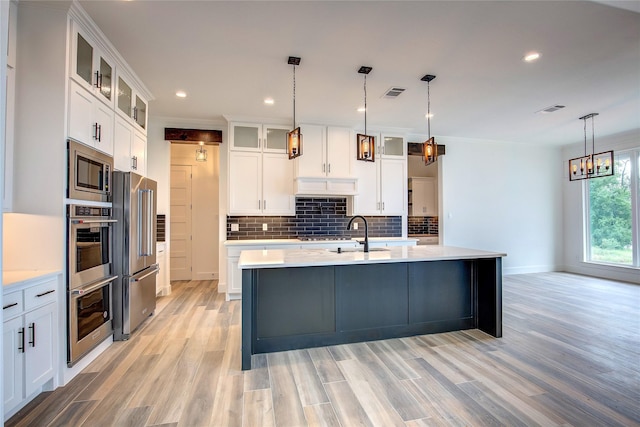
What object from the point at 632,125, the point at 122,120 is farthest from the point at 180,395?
the point at 632,125

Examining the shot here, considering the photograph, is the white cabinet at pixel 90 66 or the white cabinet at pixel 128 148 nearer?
the white cabinet at pixel 90 66

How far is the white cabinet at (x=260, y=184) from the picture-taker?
16.1 ft

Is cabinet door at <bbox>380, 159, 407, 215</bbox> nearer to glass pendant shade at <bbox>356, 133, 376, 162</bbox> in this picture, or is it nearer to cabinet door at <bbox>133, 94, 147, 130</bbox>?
glass pendant shade at <bbox>356, 133, 376, 162</bbox>

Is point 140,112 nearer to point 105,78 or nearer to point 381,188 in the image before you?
point 105,78

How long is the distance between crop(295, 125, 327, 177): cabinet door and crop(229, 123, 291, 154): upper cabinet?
34 centimetres

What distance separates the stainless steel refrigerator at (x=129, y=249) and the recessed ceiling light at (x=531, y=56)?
4.05m

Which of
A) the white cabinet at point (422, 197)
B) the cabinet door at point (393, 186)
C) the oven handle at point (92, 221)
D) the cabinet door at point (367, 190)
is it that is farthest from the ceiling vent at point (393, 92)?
the white cabinet at point (422, 197)

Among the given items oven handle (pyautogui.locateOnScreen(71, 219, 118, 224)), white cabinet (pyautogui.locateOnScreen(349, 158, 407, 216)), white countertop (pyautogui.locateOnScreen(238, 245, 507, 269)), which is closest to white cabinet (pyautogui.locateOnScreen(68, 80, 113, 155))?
oven handle (pyautogui.locateOnScreen(71, 219, 118, 224))

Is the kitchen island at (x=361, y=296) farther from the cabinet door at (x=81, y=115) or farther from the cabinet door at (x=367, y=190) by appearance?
the cabinet door at (x=367, y=190)

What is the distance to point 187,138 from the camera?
5031mm

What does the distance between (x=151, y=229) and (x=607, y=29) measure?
481 centimetres

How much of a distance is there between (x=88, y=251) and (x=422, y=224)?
22.3 feet

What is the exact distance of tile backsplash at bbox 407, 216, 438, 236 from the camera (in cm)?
766

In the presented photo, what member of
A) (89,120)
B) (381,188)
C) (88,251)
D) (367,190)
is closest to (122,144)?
(89,120)
